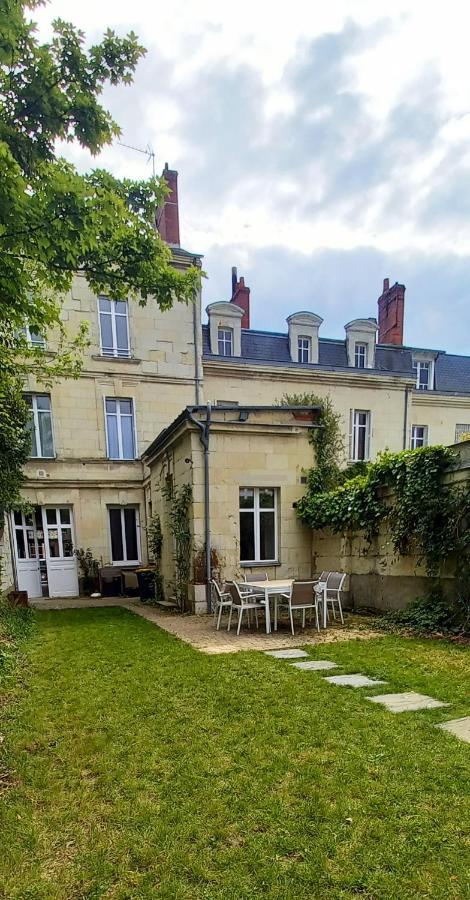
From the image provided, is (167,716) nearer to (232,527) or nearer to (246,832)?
(246,832)

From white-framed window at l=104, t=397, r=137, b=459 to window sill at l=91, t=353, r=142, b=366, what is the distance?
1143 millimetres

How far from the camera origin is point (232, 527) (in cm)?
825

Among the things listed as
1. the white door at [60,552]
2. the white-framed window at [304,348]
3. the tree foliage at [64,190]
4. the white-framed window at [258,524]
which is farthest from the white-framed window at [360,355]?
the tree foliage at [64,190]

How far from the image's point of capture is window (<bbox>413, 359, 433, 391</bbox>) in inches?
713

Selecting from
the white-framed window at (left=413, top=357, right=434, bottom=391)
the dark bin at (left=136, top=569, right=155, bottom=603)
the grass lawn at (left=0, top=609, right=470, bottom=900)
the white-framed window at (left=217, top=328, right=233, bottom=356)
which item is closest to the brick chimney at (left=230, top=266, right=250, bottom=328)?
the white-framed window at (left=217, top=328, right=233, bottom=356)

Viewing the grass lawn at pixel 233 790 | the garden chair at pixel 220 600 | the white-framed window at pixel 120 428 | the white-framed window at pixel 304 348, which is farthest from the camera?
the white-framed window at pixel 304 348

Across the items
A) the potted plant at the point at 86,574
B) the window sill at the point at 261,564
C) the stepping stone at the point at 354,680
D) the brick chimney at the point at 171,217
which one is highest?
the brick chimney at the point at 171,217

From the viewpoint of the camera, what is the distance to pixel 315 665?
4.39 meters

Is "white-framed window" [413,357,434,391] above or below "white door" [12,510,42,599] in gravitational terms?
above

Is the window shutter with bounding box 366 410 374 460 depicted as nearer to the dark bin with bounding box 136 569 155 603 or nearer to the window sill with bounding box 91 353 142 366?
the window sill with bounding box 91 353 142 366

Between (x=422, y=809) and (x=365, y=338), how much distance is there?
1657 cm

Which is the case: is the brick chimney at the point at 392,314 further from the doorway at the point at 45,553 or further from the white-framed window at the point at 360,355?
the doorway at the point at 45,553

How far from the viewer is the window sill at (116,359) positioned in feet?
41.4

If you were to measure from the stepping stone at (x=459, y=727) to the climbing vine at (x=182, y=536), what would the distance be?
5.73m
